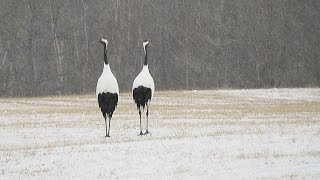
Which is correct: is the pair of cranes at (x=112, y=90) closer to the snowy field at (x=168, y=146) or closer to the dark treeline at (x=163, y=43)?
the snowy field at (x=168, y=146)

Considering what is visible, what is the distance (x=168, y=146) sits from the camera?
55.8 ft

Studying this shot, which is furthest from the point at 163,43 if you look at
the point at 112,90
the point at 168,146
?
the point at 168,146

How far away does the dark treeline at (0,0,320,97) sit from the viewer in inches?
2530

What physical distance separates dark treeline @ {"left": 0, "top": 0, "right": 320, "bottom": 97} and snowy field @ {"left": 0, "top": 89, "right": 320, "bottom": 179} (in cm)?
3543

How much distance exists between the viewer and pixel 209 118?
26.4 m

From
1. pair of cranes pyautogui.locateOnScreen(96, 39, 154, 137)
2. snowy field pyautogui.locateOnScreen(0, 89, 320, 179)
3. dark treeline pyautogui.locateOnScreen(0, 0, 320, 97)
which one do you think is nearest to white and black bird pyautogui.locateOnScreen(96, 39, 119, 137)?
pair of cranes pyautogui.locateOnScreen(96, 39, 154, 137)

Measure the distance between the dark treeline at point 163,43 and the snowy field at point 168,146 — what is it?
35.4 meters

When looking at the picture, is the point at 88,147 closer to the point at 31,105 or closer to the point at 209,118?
the point at 209,118

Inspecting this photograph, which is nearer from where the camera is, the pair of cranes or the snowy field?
the snowy field

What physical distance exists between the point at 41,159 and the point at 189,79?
53.1 m

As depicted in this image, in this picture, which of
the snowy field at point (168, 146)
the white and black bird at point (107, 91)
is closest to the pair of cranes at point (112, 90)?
the white and black bird at point (107, 91)

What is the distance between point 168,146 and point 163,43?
5453 centimetres

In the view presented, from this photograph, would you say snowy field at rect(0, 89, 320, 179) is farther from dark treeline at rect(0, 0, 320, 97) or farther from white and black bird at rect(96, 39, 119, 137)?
dark treeline at rect(0, 0, 320, 97)

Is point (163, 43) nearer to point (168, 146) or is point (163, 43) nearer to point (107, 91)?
point (107, 91)
